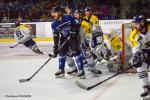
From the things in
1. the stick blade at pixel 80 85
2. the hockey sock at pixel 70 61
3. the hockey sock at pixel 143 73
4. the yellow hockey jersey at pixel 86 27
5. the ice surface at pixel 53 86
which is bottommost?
the ice surface at pixel 53 86

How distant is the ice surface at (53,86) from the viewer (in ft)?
21.1

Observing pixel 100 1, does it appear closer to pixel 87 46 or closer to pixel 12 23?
pixel 12 23

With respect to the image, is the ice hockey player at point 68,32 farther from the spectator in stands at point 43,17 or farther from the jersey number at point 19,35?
the spectator in stands at point 43,17

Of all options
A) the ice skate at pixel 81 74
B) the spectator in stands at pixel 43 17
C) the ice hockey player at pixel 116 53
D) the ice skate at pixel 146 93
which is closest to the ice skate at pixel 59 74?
the ice skate at pixel 81 74

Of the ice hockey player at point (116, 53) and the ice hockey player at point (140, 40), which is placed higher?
the ice hockey player at point (140, 40)

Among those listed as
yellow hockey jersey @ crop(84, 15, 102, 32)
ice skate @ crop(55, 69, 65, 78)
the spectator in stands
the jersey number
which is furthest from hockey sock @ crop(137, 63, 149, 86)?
the spectator in stands

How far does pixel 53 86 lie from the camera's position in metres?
7.27

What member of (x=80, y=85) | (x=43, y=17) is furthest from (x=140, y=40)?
(x=43, y=17)

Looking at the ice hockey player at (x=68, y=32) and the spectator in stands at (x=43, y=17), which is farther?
the spectator in stands at (x=43, y=17)

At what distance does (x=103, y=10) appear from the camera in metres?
16.2

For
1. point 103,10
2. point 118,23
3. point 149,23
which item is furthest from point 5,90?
point 103,10

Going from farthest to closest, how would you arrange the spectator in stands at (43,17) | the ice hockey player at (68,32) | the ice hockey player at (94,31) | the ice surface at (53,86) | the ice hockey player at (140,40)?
1. the spectator in stands at (43,17)
2. the ice hockey player at (94,31)
3. the ice hockey player at (68,32)
4. the ice surface at (53,86)
5. the ice hockey player at (140,40)

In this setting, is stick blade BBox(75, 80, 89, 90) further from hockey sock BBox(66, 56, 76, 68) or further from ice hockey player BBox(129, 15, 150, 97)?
ice hockey player BBox(129, 15, 150, 97)

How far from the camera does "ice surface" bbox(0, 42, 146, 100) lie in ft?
21.1
